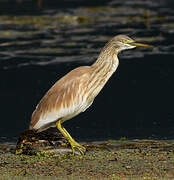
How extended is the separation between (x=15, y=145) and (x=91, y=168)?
1.74m

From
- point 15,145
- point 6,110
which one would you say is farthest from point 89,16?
point 15,145

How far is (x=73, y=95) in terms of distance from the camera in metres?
7.12

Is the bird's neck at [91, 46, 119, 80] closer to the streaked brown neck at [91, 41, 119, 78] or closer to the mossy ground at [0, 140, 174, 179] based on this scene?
the streaked brown neck at [91, 41, 119, 78]

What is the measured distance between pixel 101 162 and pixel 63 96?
108 centimetres

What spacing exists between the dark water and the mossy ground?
789mm

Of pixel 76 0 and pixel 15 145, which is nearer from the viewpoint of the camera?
pixel 15 145

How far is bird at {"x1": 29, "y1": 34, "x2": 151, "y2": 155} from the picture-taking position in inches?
280

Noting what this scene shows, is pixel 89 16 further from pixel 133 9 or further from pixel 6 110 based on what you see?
pixel 6 110

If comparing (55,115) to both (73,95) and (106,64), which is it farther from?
(106,64)

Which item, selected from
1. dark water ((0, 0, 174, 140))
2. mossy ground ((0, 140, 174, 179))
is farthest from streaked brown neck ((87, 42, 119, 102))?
dark water ((0, 0, 174, 140))

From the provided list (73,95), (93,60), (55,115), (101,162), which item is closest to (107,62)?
(73,95)

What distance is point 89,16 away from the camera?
17.6 m

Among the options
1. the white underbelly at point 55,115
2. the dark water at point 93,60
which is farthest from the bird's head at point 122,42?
the dark water at point 93,60

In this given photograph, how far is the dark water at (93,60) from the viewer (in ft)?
29.0
